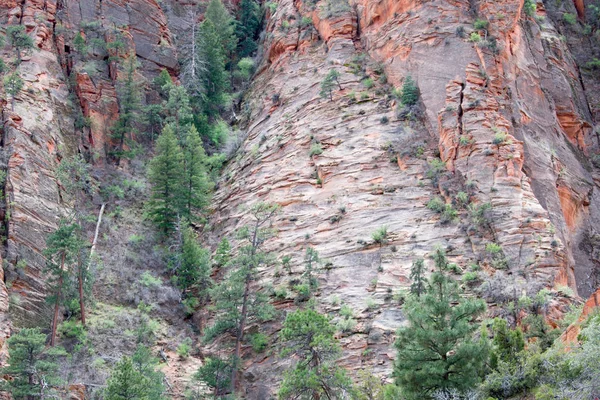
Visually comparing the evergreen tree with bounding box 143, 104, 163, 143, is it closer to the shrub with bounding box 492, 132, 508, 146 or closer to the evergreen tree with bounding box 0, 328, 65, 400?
the shrub with bounding box 492, 132, 508, 146

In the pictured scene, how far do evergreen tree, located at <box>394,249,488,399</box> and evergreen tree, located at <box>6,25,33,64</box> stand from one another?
34.9 meters

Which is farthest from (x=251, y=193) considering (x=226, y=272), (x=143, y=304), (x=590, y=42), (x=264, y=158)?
A: (x=590, y=42)

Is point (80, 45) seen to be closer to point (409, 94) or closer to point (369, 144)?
point (369, 144)

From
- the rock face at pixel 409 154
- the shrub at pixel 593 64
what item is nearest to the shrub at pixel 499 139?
the rock face at pixel 409 154

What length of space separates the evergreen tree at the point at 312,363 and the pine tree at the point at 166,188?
15.6 metres

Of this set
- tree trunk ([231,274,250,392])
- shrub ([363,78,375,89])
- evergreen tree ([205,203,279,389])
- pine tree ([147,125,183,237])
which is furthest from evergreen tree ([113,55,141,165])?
tree trunk ([231,274,250,392])

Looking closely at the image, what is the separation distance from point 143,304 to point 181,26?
3185 cm

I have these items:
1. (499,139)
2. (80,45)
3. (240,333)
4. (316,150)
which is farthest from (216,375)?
(80,45)

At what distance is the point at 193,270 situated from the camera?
142 ft

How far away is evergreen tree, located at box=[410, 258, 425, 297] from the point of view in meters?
34.3

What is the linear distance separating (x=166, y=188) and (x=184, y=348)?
1080 centimetres

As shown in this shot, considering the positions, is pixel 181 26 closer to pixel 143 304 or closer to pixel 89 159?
pixel 89 159

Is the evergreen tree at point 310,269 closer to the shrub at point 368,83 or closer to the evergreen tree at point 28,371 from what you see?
Result: the evergreen tree at point 28,371

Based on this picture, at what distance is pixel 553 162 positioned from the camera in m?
45.2
